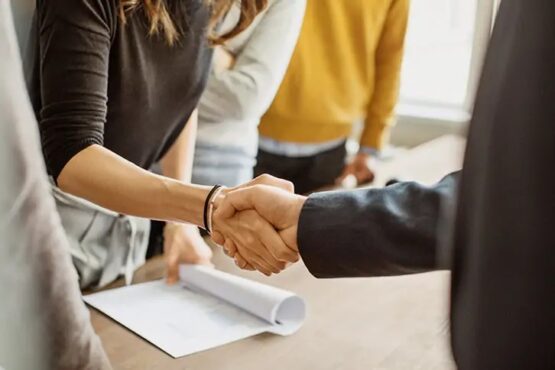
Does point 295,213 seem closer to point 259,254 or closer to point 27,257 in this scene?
point 259,254

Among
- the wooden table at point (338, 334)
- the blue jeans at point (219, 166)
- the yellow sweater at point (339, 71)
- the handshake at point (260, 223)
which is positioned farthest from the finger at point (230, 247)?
the yellow sweater at point (339, 71)

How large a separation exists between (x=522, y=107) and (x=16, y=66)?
35cm

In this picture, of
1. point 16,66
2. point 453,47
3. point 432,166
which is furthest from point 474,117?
point 432,166

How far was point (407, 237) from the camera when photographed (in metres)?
0.69

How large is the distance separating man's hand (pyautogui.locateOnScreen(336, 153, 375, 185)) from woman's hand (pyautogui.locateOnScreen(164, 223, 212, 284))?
466mm

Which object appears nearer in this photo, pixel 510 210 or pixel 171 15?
pixel 510 210

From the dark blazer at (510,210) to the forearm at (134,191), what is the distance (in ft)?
1.28

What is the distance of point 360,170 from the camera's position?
1501mm

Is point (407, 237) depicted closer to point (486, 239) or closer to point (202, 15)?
point (486, 239)

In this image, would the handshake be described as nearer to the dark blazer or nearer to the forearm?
the forearm

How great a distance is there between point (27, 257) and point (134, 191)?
351 mm

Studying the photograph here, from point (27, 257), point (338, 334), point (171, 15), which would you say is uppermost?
point (171, 15)

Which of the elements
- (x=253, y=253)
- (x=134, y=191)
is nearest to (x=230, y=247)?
(x=253, y=253)

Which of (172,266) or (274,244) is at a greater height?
(274,244)
